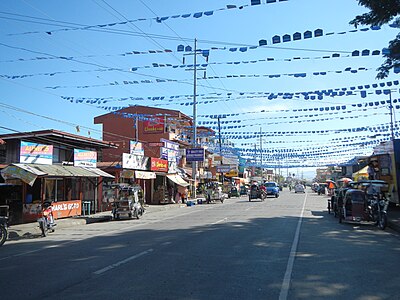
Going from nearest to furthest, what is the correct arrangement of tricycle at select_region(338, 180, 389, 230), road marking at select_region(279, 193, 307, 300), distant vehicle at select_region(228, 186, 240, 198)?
road marking at select_region(279, 193, 307, 300), tricycle at select_region(338, 180, 389, 230), distant vehicle at select_region(228, 186, 240, 198)

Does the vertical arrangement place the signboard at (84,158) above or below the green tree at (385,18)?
below

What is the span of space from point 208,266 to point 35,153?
51.1ft

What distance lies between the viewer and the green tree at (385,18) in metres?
12.1

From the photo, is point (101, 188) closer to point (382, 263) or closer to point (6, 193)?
point (6, 193)

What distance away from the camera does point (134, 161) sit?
101 ft

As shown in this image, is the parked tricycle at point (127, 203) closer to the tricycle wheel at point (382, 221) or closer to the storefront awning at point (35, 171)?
the storefront awning at point (35, 171)

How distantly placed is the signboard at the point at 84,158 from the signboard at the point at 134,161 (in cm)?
339

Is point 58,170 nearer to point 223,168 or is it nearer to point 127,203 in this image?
point 127,203

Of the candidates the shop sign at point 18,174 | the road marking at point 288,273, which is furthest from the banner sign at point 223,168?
the road marking at point 288,273

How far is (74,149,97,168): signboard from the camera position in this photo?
78.3 feet

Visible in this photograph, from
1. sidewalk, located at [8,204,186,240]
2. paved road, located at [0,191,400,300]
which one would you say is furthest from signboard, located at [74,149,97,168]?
paved road, located at [0,191,400,300]

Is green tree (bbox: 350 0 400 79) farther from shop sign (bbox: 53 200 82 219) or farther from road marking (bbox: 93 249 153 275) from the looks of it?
shop sign (bbox: 53 200 82 219)

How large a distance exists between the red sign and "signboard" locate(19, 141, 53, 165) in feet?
41.4

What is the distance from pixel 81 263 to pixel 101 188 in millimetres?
19125
